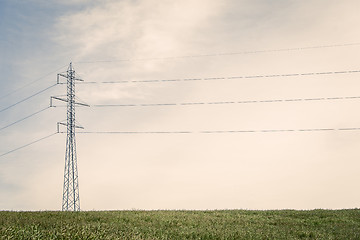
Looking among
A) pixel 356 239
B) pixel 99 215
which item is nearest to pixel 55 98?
pixel 99 215

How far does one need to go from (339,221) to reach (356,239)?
8.52 metres

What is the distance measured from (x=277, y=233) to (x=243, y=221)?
4852mm

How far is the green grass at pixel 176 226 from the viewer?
18.5 metres

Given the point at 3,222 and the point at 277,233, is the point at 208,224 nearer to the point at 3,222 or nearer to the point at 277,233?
the point at 277,233

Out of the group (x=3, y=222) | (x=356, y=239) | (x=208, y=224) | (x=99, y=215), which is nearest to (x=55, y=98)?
(x=99, y=215)

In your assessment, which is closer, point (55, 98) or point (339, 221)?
point (339, 221)

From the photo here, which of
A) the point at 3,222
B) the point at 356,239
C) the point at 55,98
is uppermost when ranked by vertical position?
the point at 55,98

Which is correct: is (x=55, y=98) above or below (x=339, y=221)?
above

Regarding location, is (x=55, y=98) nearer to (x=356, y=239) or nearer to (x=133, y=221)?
(x=133, y=221)

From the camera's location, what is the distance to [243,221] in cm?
2723

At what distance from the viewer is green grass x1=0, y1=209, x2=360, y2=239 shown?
18.5m

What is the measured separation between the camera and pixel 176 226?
77.0ft

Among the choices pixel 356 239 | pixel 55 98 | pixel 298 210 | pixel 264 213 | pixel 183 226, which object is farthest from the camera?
pixel 55 98

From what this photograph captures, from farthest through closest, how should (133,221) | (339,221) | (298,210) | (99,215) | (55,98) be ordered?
(55,98) < (298,210) < (339,221) < (99,215) < (133,221)
